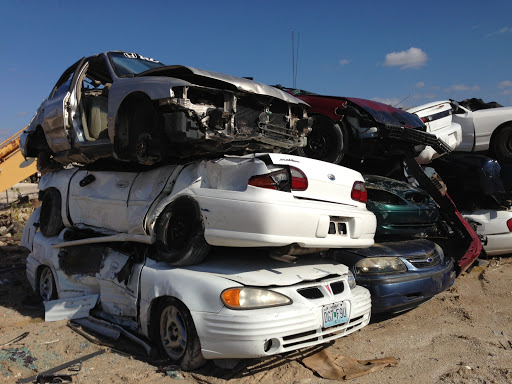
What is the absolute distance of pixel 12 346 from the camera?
427cm

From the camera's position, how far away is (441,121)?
845cm

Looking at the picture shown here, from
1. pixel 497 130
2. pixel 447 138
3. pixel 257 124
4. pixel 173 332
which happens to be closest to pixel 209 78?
pixel 257 124

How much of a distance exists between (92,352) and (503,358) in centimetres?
361

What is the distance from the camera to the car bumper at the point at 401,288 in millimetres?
4738

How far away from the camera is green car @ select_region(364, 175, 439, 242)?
224 inches

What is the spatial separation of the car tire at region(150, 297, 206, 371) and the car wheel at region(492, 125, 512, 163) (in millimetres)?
7836

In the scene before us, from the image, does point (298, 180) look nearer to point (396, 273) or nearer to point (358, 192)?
point (358, 192)

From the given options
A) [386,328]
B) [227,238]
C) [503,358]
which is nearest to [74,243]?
[227,238]

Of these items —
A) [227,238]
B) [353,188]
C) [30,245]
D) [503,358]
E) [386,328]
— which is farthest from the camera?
[30,245]

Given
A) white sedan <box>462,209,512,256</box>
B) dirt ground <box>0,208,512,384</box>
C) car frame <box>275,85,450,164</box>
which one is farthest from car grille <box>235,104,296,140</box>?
white sedan <box>462,209,512,256</box>

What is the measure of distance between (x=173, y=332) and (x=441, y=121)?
6528mm

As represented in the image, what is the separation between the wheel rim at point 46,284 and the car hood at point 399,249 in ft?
11.5

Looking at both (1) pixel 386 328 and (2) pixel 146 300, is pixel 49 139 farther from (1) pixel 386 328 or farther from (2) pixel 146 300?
(1) pixel 386 328

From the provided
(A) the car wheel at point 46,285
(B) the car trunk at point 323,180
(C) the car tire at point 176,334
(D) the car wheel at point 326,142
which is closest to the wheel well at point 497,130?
(D) the car wheel at point 326,142
